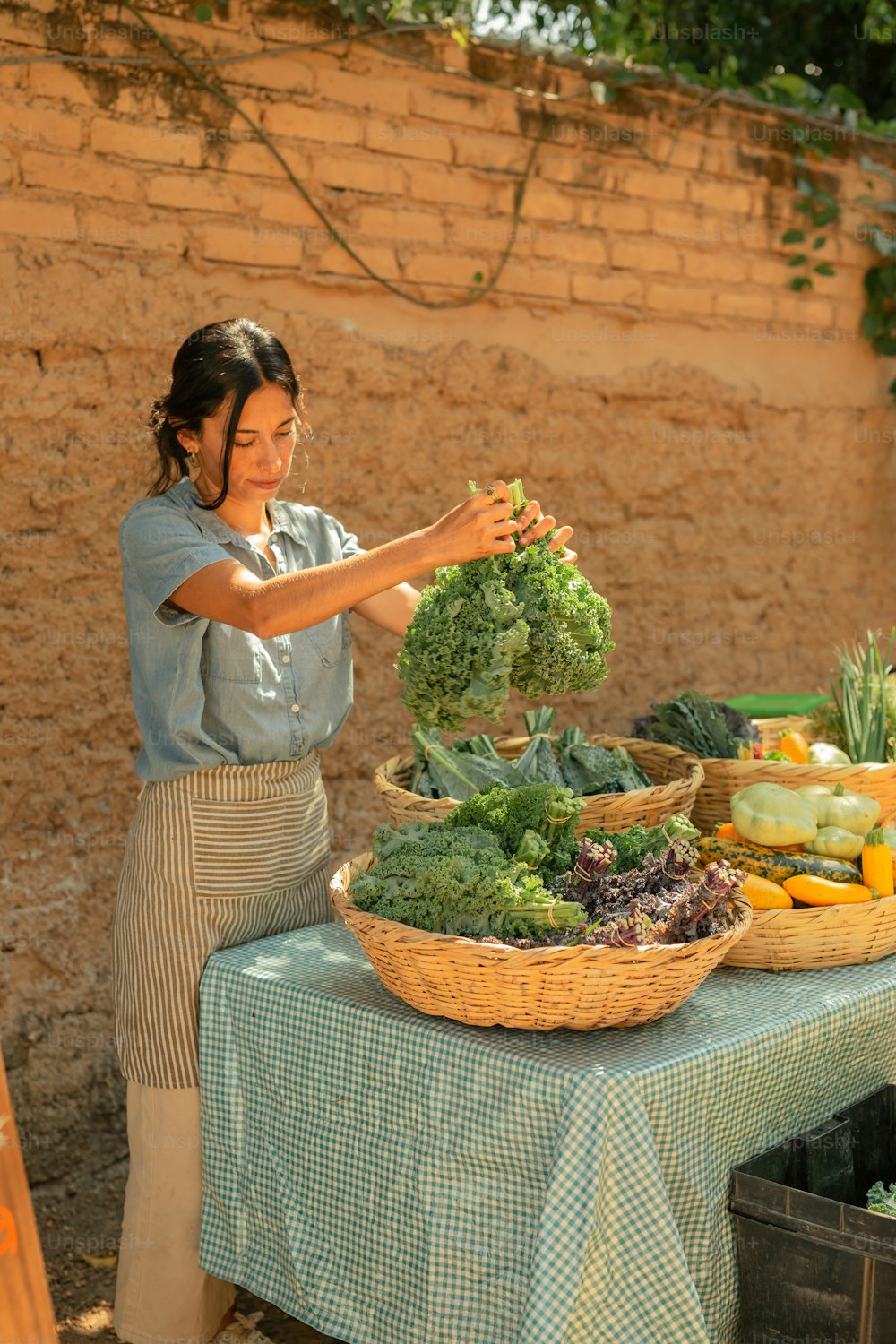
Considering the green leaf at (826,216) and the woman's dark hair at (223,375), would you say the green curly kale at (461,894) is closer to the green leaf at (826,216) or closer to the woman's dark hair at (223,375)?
the woman's dark hair at (223,375)

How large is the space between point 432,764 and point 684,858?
2.89 ft

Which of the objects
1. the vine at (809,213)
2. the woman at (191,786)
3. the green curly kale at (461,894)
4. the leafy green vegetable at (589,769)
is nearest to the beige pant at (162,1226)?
the woman at (191,786)

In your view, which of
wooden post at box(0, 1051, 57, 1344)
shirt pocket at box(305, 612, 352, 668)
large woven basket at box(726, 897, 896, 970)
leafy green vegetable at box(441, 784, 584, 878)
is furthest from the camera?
shirt pocket at box(305, 612, 352, 668)

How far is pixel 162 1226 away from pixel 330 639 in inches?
54.4

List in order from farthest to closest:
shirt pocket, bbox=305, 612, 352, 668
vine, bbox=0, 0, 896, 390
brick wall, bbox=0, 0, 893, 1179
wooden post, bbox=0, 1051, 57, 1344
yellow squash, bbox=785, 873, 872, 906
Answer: vine, bbox=0, 0, 896, 390 → brick wall, bbox=0, 0, 893, 1179 → shirt pocket, bbox=305, 612, 352, 668 → yellow squash, bbox=785, 873, 872, 906 → wooden post, bbox=0, 1051, 57, 1344

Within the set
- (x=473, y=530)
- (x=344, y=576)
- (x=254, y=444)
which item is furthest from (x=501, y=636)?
(x=254, y=444)

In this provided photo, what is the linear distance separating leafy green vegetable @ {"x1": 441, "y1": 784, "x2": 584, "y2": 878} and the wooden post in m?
1.04

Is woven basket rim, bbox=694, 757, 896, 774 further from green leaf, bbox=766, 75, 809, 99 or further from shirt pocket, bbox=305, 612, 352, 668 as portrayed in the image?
green leaf, bbox=766, 75, 809, 99

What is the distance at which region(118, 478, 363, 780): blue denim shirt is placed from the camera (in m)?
2.85

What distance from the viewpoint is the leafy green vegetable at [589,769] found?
10.7ft

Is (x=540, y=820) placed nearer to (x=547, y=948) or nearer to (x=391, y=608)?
(x=547, y=948)

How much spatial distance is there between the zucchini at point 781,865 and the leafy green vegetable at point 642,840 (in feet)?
0.78

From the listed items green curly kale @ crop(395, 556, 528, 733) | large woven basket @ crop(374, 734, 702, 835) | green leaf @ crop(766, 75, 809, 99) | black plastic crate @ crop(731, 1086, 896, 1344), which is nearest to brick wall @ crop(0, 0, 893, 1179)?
green leaf @ crop(766, 75, 809, 99)

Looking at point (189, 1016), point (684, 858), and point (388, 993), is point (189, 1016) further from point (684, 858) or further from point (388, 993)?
point (684, 858)
